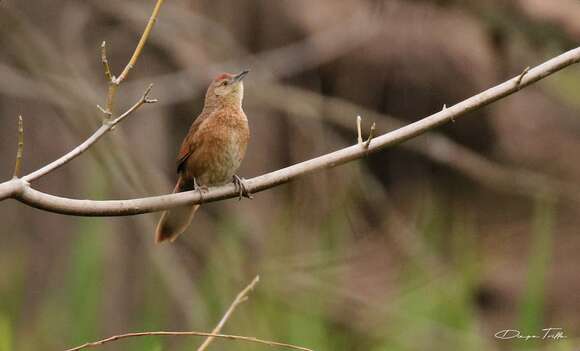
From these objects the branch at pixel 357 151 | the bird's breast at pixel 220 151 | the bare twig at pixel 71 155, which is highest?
the bird's breast at pixel 220 151

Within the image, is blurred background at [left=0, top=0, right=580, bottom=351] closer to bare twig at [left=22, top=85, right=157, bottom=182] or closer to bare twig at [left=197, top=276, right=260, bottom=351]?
bare twig at [left=197, top=276, right=260, bottom=351]

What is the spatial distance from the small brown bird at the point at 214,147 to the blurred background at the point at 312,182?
2.12 feet

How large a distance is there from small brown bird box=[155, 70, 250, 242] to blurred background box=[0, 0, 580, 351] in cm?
65

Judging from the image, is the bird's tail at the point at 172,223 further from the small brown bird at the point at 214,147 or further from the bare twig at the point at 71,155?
the bare twig at the point at 71,155

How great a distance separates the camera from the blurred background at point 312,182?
5270 millimetres

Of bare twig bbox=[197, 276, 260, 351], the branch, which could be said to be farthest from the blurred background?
bare twig bbox=[197, 276, 260, 351]

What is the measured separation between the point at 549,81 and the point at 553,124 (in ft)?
4.82

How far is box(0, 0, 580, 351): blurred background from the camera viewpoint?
5.27 meters

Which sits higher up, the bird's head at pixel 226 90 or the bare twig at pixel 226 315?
the bird's head at pixel 226 90

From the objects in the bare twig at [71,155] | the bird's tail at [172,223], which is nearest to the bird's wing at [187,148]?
the bird's tail at [172,223]

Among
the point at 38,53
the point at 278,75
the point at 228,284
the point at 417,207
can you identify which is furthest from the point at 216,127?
the point at 417,207

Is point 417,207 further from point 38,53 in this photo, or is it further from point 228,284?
point 38,53

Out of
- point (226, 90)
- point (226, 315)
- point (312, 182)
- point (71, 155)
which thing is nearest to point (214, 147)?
point (226, 90)

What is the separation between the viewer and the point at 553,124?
8.23 metres
